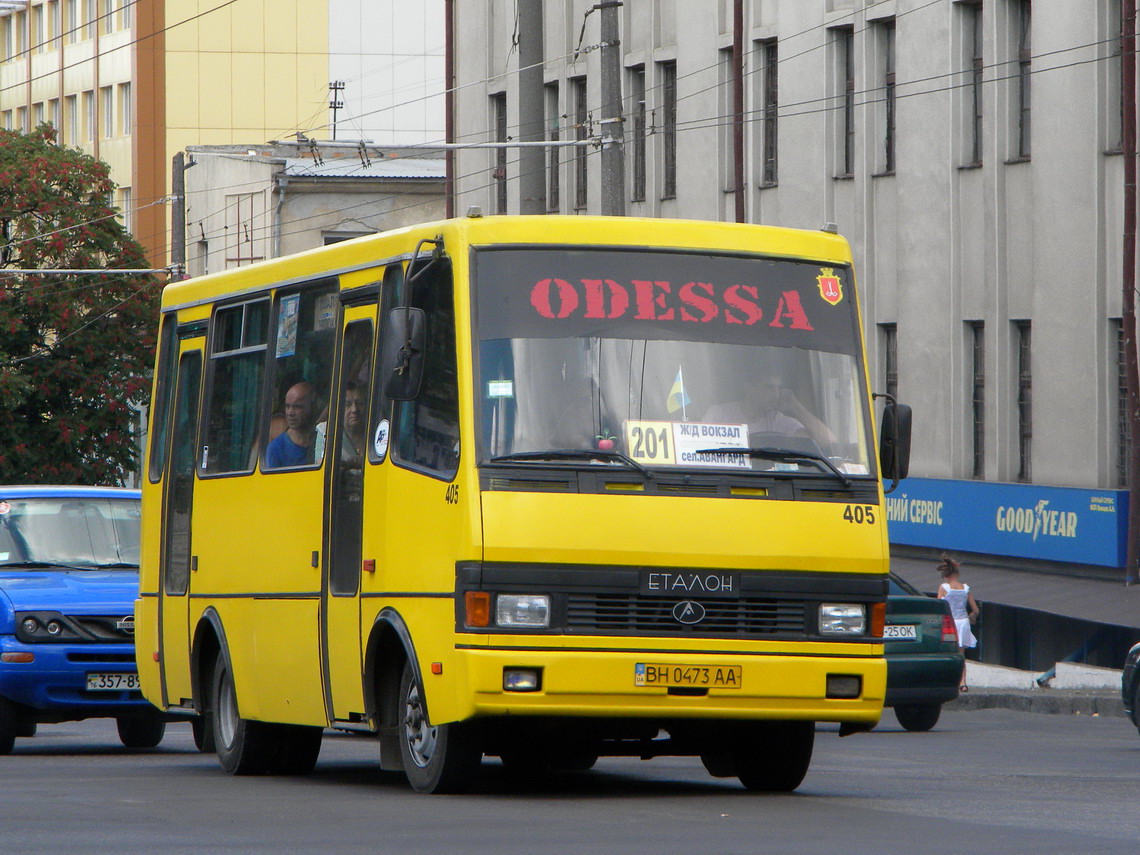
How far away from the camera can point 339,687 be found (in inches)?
479

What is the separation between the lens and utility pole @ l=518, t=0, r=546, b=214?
1665 inches

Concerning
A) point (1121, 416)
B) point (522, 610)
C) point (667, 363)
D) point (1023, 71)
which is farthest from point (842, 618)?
point (1023, 71)

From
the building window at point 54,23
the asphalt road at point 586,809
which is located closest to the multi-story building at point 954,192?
the asphalt road at point 586,809

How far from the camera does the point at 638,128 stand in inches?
1679

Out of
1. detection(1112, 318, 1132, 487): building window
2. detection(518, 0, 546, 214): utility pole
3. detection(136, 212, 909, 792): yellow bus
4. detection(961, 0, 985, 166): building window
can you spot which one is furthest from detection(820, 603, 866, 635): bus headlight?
detection(518, 0, 546, 214): utility pole

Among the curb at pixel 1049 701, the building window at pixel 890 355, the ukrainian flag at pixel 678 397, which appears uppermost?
the building window at pixel 890 355

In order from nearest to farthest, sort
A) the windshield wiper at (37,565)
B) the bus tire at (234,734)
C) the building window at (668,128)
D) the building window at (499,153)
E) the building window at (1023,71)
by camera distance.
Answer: the bus tire at (234,734) < the windshield wiper at (37,565) < the building window at (1023,71) < the building window at (668,128) < the building window at (499,153)

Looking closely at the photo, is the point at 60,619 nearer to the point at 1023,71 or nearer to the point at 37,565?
the point at 37,565

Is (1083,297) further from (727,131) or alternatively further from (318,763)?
(318,763)

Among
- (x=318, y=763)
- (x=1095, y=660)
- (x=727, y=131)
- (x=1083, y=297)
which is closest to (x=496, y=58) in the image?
(x=727, y=131)

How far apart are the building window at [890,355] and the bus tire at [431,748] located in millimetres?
24140

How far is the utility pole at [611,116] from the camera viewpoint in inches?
1000

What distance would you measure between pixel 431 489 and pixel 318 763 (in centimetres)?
479

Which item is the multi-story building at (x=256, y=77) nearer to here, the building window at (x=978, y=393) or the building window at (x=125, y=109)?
the building window at (x=125, y=109)
